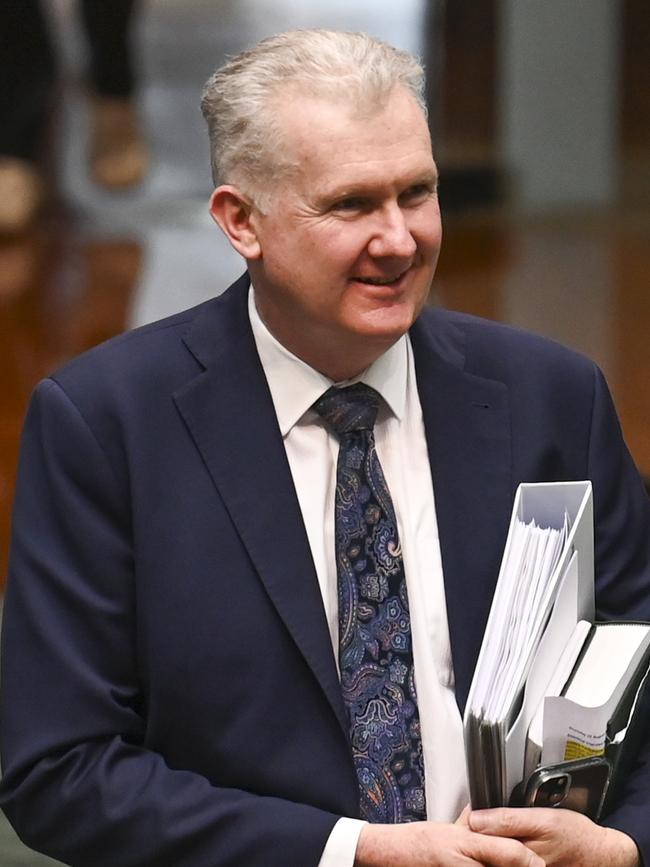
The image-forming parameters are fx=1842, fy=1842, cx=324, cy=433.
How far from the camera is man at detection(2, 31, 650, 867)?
1605 millimetres

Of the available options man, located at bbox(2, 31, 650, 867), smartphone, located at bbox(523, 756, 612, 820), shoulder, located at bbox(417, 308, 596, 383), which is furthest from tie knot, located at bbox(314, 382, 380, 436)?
smartphone, located at bbox(523, 756, 612, 820)

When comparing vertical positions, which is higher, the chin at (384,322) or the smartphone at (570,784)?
the chin at (384,322)

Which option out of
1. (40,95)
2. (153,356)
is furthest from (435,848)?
(40,95)

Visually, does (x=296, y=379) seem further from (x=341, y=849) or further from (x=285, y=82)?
(x=341, y=849)

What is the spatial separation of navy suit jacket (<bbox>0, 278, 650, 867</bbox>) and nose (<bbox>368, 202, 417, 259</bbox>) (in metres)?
0.20

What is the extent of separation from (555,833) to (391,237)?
0.53 m

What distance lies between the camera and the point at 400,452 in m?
1.77

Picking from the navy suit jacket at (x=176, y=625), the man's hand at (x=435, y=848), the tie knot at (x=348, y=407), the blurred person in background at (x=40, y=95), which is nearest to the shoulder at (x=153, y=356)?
the navy suit jacket at (x=176, y=625)

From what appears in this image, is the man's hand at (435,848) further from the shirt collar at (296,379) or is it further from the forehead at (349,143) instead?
the forehead at (349,143)

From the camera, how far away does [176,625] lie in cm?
165

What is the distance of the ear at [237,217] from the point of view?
1.68 m

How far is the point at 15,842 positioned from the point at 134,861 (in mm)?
1353

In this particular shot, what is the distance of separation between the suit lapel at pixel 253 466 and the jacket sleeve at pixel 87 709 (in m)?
0.10

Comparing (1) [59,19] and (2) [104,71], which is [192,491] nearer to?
(2) [104,71]
